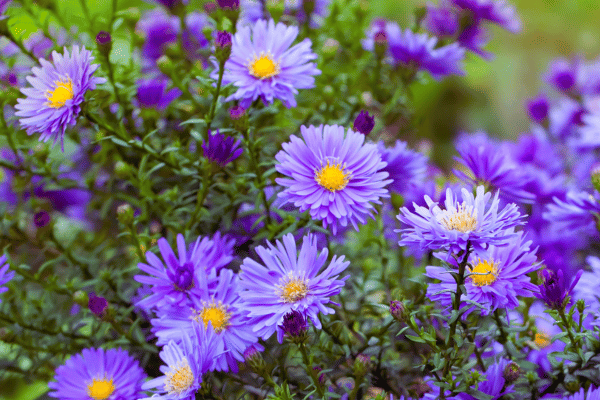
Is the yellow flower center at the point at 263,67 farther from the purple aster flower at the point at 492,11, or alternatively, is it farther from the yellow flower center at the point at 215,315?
the purple aster flower at the point at 492,11

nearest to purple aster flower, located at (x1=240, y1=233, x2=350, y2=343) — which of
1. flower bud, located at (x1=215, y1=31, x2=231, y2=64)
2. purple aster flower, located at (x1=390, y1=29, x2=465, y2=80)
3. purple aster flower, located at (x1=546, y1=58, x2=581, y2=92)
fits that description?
flower bud, located at (x1=215, y1=31, x2=231, y2=64)

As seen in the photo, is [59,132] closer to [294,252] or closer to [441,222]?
[294,252]

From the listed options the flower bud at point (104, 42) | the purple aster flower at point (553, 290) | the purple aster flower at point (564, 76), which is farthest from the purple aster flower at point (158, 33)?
the purple aster flower at point (564, 76)

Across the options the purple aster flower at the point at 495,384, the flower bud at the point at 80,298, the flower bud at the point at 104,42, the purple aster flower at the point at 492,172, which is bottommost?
the purple aster flower at the point at 495,384

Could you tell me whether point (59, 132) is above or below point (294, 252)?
above

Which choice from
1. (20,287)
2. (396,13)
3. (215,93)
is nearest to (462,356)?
(215,93)

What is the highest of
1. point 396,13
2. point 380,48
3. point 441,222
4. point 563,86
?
point 396,13

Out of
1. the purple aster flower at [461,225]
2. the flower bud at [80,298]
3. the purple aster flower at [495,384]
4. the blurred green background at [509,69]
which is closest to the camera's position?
the purple aster flower at [461,225]
